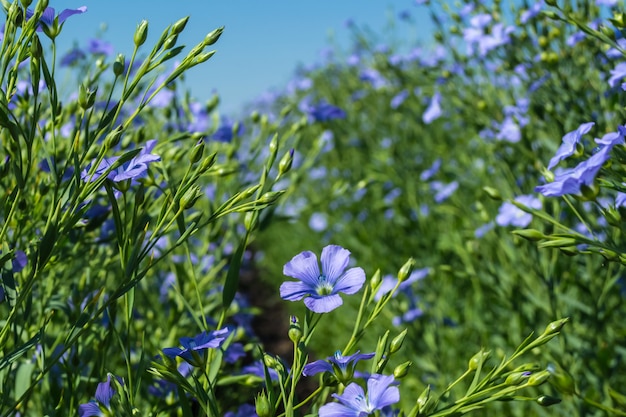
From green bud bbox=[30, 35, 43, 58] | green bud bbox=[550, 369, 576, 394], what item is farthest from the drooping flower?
green bud bbox=[550, 369, 576, 394]

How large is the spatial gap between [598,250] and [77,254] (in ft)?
3.13

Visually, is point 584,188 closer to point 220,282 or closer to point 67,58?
point 220,282

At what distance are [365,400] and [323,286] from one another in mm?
189

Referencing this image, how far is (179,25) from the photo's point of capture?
102cm

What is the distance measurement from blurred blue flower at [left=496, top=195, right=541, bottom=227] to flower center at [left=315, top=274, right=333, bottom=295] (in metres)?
0.93

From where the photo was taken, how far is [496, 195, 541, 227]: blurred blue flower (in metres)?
1.82

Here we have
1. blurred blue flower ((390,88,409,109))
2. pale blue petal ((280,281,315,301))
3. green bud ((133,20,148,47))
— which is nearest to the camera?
pale blue petal ((280,281,315,301))

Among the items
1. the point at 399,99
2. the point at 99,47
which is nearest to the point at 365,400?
the point at 99,47

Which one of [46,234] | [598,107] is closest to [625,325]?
[598,107]

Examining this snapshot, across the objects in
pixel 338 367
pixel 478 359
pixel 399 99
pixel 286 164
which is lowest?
pixel 399 99

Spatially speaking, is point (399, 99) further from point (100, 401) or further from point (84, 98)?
point (100, 401)

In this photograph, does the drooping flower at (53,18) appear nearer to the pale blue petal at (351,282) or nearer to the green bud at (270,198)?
the green bud at (270,198)

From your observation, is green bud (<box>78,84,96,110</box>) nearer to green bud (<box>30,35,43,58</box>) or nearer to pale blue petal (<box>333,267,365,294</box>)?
green bud (<box>30,35,43,58</box>)

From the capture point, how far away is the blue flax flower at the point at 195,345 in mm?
883
